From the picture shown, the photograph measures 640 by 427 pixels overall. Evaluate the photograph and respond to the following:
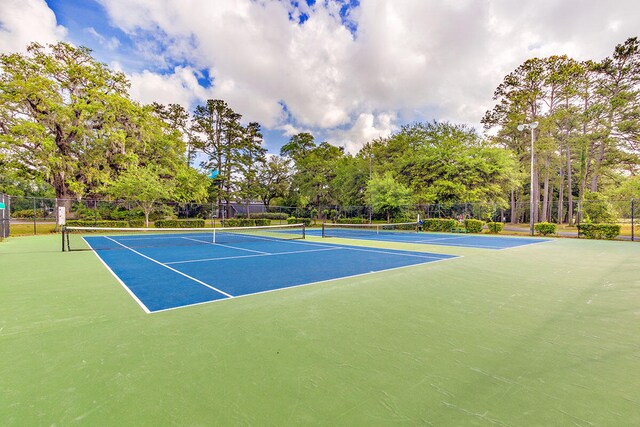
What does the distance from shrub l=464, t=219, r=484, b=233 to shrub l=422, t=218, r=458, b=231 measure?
3.14 feet

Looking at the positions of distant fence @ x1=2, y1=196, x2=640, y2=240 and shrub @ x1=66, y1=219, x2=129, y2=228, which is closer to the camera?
shrub @ x1=66, y1=219, x2=129, y2=228

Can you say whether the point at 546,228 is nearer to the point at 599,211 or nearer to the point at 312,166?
the point at 599,211

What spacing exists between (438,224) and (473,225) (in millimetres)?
2646

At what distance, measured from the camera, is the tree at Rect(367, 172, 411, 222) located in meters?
26.4

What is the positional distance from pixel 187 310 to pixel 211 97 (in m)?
39.3

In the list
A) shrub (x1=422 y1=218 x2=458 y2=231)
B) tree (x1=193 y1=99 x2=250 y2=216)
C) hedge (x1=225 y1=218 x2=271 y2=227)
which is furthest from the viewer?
tree (x1=193 y1=99 x2=250 y2=216)

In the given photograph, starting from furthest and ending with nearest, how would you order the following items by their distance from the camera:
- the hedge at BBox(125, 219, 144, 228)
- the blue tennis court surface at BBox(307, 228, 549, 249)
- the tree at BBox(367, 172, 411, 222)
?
the tree at BBox(367, 172, 411, 222) → the hedge at BBox(125, 219, 144, 228) → the blue tennis court surface at BBox(307, 228, 549, 249)

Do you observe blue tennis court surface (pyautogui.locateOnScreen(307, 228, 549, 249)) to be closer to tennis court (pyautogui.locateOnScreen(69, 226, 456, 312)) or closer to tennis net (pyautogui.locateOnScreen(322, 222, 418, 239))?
tennis net (pyautogui.locateOnScreen(322, 222, 418, 239))

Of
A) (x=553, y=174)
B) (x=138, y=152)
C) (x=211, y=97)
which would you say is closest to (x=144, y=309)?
(x=138, y=152)

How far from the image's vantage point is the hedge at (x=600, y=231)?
53.5 feet

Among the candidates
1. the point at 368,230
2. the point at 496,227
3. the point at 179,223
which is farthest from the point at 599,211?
the point at 179,223

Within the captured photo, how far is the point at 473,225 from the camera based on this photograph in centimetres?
2197

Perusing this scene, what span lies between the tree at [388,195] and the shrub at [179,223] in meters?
16.1

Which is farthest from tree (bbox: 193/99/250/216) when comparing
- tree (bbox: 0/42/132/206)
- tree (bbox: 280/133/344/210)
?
tree (bbox: 0/42/132/206)
